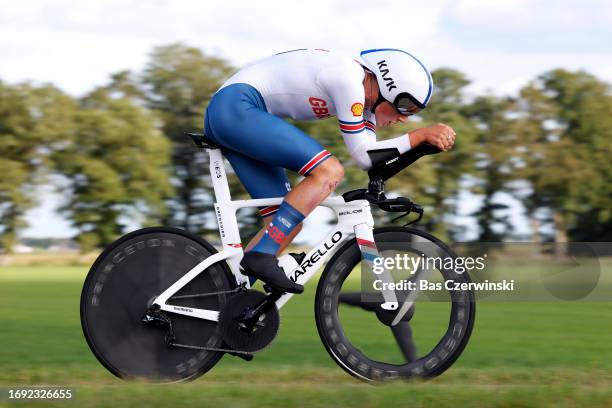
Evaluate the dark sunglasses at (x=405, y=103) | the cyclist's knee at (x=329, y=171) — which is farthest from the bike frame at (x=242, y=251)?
the dark sunglasses at (x=405, y=103)

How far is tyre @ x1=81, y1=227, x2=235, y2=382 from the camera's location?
5.85 meters

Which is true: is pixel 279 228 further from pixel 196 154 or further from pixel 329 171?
pixel 196 154

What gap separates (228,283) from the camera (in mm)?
5848

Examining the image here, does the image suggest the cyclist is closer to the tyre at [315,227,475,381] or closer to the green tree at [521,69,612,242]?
the tyre at [315,227,475,381]

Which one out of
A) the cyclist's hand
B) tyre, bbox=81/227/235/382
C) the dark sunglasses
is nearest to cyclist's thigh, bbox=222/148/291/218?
tyre, bbox=81/227/235/382

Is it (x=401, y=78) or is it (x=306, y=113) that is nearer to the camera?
(x=401, y=78)

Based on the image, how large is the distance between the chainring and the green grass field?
0.25 m

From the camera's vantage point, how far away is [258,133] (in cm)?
556

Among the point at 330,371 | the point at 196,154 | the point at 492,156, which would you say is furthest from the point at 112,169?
the point at 330,371

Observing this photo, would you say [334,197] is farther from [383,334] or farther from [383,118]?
[383,334]

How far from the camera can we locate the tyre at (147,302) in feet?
19.2

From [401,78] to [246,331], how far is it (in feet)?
5.85

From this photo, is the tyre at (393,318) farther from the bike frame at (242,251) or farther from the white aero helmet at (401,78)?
the white aero helmet at (401,78)

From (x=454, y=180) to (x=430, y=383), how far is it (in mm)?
58894
